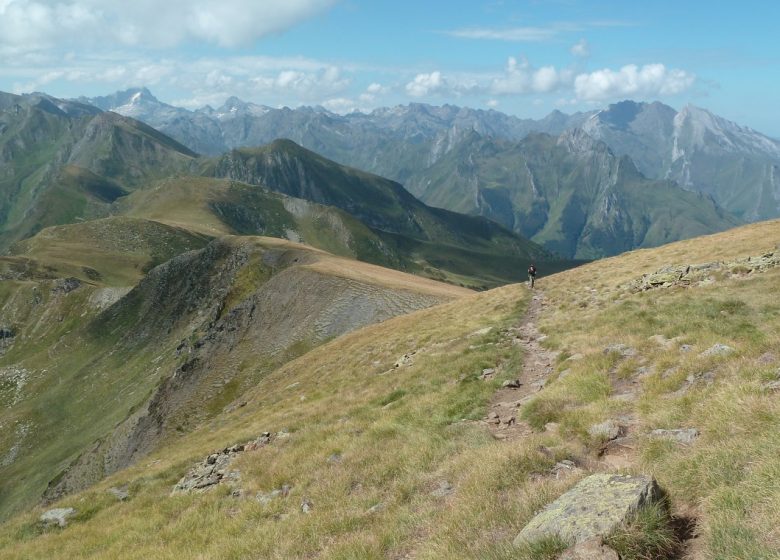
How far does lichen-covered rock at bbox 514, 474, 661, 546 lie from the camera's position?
642cm

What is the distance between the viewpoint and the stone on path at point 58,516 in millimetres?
17969

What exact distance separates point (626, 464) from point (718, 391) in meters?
2.68

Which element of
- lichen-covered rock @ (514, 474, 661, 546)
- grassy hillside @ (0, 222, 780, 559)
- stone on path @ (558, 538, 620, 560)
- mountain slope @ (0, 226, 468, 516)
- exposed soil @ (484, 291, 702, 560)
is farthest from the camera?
mountain slope @ (0, 226, 468, 516)

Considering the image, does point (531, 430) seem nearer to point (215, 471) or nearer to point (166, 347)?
point (215, 471)

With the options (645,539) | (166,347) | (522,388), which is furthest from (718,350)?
(166,347)

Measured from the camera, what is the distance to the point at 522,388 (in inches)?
709

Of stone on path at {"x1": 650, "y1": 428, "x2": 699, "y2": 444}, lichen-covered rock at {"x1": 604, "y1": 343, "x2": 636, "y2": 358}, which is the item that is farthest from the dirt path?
stone on path at {"x1": 650, "y1": 428, "x2": 699, "y2": 444}

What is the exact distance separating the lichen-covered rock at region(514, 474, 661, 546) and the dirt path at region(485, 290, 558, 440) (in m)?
5.75

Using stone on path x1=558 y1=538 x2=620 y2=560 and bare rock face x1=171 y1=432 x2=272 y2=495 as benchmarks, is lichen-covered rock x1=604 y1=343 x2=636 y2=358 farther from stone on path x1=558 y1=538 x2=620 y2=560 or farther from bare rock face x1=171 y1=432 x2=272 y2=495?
bare rock face x1=171 y1=432 x2=272 y2=495

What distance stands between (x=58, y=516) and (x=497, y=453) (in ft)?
58.4

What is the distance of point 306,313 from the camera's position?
63.9 metres

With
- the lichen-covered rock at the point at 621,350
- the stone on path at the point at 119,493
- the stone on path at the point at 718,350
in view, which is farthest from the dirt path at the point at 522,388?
the stone on path at the point at 119,493

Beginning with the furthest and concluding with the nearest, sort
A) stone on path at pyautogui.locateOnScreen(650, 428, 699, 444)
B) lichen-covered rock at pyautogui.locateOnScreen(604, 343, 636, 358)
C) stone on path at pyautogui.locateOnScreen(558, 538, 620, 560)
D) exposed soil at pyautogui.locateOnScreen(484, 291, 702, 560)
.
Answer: lichen-covered rock at pyautogui.locateOnScreen(604, 343, 636, 358) < stone on path at pyautogui.locateOnScreen(650, 428, 699, 444) < exposed soil at pyautogui.locateOnScreen(484, 291, 702, 560) < stone on path at pyautogui.locateOnScreen(558, 538, 620, 560)


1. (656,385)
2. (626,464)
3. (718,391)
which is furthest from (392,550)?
(656,385)
